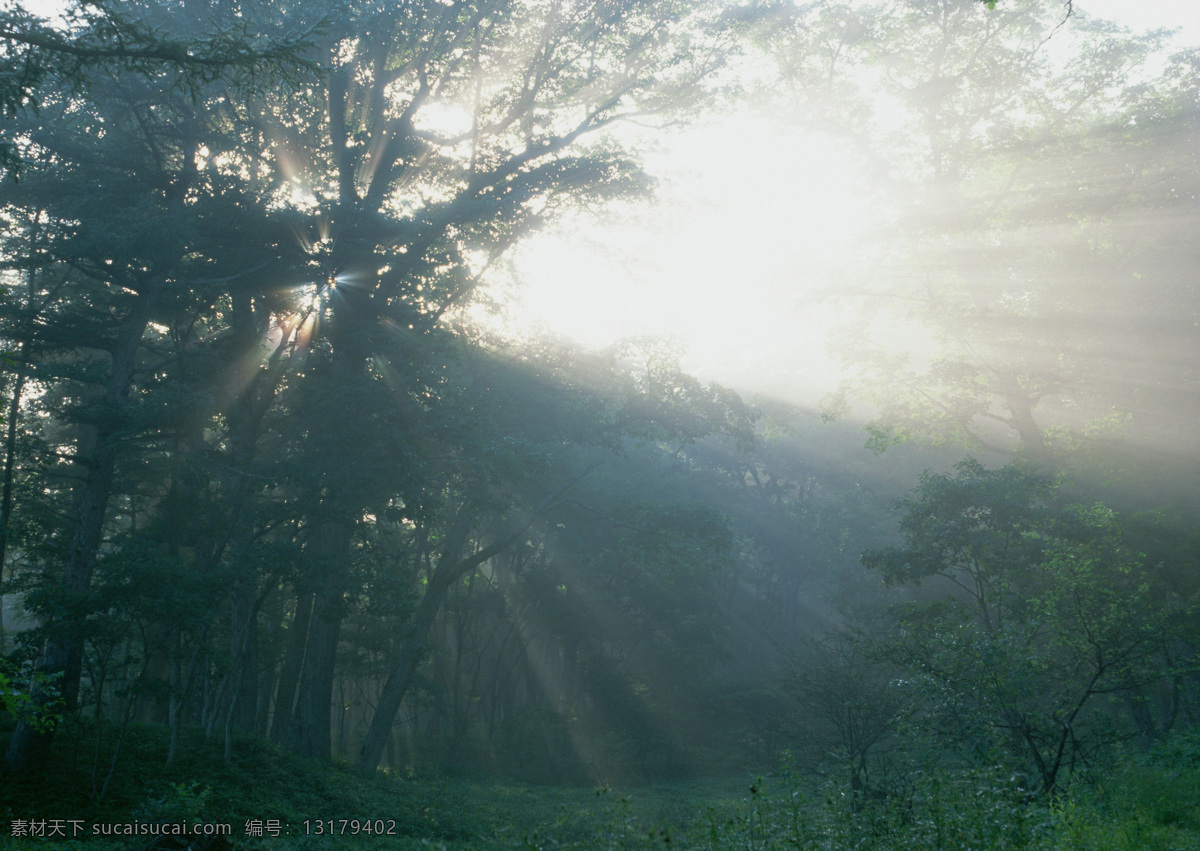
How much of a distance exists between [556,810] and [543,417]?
8.82m

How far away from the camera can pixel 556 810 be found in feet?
48.3

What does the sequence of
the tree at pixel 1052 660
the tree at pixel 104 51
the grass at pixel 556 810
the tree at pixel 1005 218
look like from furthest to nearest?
the tree at pixel 1005 218 < the tree at pixel 1052 660 < the tree at pixel 104 51 < the grass at pixel 556 810

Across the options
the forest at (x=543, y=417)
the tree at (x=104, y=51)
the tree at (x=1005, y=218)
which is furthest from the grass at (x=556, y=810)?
the tree at (x=1005, y=218)

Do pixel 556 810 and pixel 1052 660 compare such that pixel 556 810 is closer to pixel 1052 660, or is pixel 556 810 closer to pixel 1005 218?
pixel 1052 660

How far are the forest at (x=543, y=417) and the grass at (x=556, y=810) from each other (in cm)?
9

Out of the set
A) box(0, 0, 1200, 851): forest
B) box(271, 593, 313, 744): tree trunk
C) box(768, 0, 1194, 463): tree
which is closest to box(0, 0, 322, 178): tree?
box(0, 0, 1200, 851): forest

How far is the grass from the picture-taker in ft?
17.7

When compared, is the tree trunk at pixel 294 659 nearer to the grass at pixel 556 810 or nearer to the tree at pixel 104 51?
the grass at pixel 556 810

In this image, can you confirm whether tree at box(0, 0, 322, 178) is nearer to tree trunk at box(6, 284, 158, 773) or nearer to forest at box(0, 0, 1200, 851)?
forest at box(0, 0, 1200, 851)

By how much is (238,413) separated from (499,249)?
6.83m

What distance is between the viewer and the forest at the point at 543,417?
28.6ft

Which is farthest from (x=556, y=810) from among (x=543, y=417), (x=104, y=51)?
(x=104, y=51)

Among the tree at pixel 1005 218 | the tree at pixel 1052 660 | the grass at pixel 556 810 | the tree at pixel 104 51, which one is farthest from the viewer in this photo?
the tree at pixel 1005 218

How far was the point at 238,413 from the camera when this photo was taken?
46.6 feet
